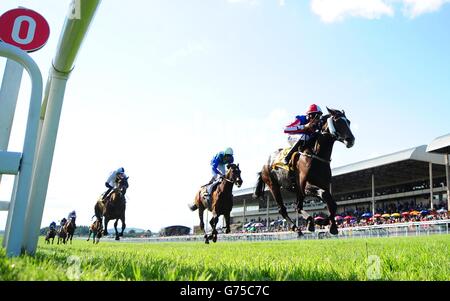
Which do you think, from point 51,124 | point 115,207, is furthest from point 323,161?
point 115,207

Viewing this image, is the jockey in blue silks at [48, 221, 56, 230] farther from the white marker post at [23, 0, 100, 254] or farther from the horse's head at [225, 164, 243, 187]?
the white marker post at [23, 0, 100, 254]

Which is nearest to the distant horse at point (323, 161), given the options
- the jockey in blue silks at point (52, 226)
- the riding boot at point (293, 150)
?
the riding boot at point (293, 150)

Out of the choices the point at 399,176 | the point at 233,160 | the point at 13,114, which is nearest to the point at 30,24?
the point at 13,114

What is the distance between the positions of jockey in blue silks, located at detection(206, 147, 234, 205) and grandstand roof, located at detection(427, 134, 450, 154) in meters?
21.6

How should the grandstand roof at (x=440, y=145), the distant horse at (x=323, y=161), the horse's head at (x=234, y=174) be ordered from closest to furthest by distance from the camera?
the distant horse at (x=323, y=161), the horse's head at (x=234, y=174), the grandstand roof at (x=440, y=145)

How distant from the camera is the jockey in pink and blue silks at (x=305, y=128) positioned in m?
6.73

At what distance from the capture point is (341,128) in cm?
568

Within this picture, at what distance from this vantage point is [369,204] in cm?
4634

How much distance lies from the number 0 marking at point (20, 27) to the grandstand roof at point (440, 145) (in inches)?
1126

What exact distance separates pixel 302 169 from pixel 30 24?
4.66 metres

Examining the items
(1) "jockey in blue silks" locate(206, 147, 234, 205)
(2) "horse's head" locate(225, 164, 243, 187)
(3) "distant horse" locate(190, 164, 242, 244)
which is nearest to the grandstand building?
(1) "jockey in blue silks" locate(206, 147, 234, 205)

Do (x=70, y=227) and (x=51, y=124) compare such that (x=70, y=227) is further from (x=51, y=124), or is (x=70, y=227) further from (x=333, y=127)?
(x=51, y=124)

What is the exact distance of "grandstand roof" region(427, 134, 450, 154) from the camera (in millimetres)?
26770

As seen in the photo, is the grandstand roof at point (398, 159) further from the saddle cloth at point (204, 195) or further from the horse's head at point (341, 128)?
the horse's head at point (341, 128)
